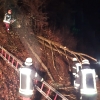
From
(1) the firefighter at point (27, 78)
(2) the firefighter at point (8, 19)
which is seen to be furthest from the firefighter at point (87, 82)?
(2) the firefighter at point (8, 19)

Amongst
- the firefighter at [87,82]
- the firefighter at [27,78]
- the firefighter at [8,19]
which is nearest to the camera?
the firefighter at [87,82]

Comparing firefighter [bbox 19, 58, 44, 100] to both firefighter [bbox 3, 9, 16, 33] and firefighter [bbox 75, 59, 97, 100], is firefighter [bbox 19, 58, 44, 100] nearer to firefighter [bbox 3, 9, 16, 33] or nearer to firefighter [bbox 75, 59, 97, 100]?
firefighter [bbox 75, 59, 97, 100]

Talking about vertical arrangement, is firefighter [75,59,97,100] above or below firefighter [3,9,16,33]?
below

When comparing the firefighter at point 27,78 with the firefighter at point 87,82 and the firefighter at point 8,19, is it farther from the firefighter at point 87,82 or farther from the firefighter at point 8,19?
the firefighter at point 8,19

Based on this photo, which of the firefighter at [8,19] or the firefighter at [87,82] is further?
the firefighter at [8,19]

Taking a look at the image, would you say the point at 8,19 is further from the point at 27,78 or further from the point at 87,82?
the point at 87,82

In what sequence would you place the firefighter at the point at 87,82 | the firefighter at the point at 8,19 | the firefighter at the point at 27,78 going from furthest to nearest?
the firefighter at the point at 8,19 < the firefighter at the point at 27,78 < the firefighter at the point at 87,82

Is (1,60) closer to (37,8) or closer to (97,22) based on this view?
(37,8)

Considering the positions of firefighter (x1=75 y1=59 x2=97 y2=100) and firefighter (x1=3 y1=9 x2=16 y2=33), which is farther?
firefighter (x1=3 y1=9 x2=16 y2=33)

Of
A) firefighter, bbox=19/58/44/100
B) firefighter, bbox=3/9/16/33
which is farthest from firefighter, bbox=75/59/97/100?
firefighter, bbox=3/9/16/33

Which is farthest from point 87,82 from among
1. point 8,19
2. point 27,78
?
point 8,19

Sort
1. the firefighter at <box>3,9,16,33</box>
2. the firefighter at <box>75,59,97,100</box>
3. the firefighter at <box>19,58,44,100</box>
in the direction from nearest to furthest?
the firefighter at <box>75,59,97,100</box>
the firefighter at <box>19,58,44,100</box>
the firefighter at <box>3,9,16,33</box>

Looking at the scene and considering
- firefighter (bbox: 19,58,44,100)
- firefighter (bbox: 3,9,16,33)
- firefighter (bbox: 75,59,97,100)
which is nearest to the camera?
firefighter (bbox: 75,59,97,100)

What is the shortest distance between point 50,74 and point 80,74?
333cm
